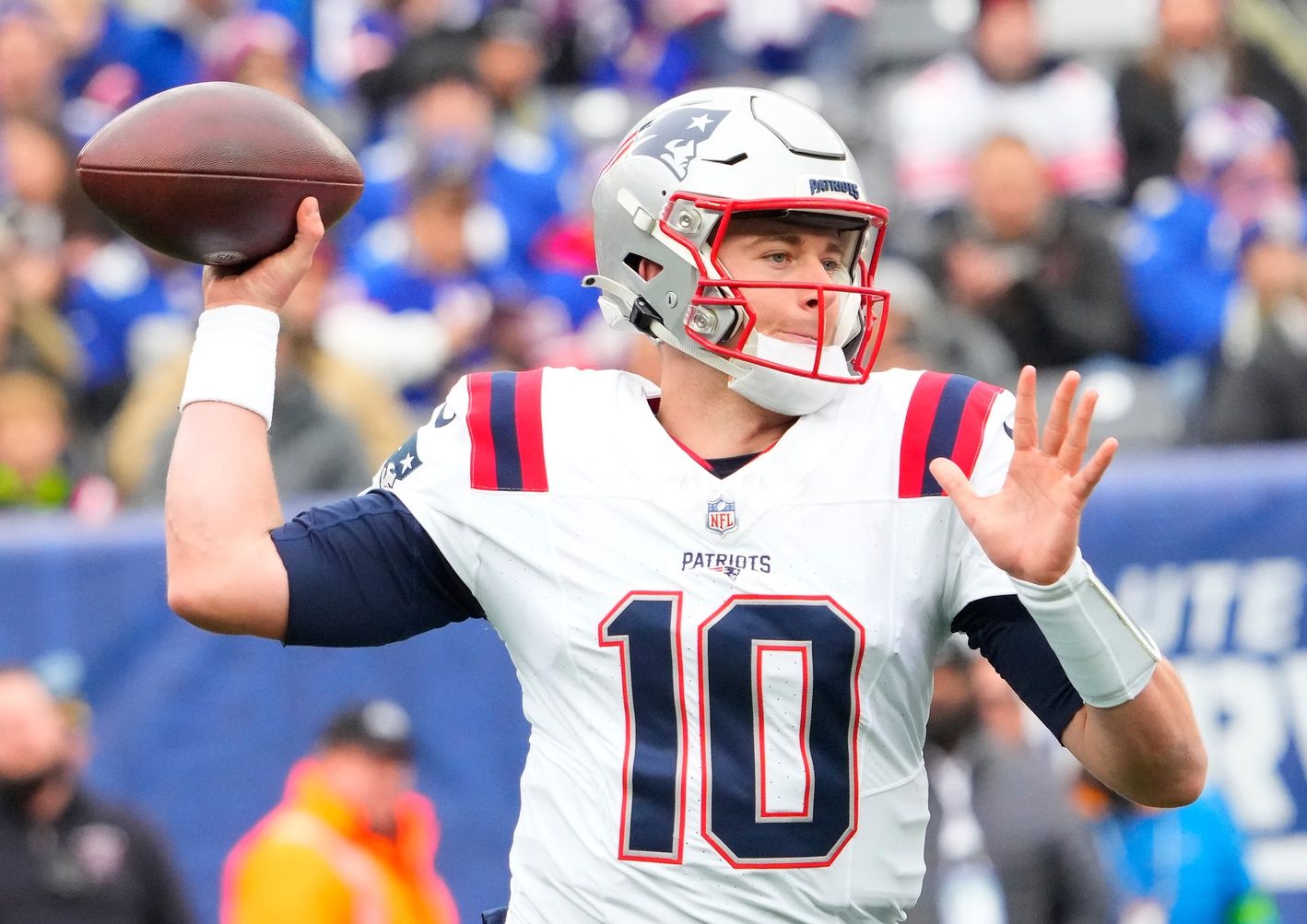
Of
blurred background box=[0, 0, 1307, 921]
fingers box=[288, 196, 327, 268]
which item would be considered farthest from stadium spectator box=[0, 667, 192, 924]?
fingers box=[288, 196, 327, 268]

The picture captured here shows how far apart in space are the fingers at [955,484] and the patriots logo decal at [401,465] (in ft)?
2.54

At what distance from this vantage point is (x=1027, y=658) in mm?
2930

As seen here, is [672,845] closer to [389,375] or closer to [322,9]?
[389,375]

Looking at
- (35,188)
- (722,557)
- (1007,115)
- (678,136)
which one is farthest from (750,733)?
(1007,115)

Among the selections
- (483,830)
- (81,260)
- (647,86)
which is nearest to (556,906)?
(483,830)

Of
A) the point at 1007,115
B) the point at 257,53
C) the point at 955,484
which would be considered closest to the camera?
the point at 955,484

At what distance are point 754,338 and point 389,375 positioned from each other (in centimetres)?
491

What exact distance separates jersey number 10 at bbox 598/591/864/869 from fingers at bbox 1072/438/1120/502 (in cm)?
38

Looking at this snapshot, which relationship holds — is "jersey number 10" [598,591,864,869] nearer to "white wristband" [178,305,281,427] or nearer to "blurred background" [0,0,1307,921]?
"white wristband" [178,305,281,427]

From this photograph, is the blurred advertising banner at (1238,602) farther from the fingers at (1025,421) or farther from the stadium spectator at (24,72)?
the stadium spectator at (24,72)

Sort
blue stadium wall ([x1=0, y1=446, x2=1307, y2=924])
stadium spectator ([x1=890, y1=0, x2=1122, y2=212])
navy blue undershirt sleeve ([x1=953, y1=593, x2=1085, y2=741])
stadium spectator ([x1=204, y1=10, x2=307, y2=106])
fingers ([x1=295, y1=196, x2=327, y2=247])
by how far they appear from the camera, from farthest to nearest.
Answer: stadium spectator ([x1=890, y1=0, x2=1122, y2=212]), stadium spectator ([x1=204, y1=10, x2=307, y2=106]), blue stadium wall ([x1=0, y1=446, x2=1307, y2=924]), fingers ([x1=295, y1=196, x2=327, y2=247]), navy blue undershirt sleeve ([x1=953, y1=593, x2=1085, y2=741])

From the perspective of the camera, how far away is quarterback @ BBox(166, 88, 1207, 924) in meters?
2.91

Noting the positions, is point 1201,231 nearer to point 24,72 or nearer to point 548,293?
point 548,293

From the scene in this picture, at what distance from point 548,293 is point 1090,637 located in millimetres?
5749
